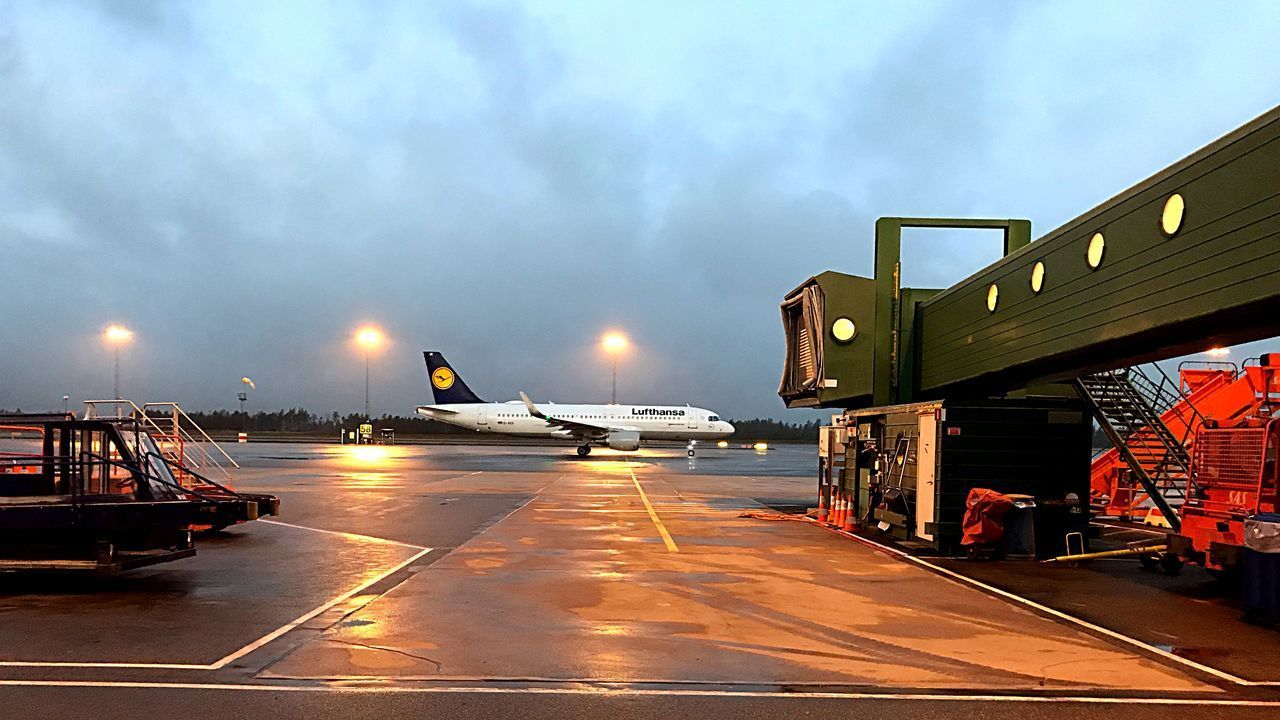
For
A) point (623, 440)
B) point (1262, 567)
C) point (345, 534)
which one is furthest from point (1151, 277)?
point (623, 440)

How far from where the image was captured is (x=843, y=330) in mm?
17047

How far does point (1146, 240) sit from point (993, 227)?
28.1 ft

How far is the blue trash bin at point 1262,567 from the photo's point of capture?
8205 millimetres

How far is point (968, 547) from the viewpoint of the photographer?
41.0 feet

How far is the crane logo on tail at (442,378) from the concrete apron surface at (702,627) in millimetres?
46736

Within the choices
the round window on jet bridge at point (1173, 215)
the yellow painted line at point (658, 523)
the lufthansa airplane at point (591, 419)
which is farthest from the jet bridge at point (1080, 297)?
the lufthansa airplane at point (591, 419)

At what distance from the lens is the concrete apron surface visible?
6469mm

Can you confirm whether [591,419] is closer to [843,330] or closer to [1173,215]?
[843,330]

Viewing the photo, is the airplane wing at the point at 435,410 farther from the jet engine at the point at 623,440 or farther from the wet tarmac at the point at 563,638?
the wet tarmac at the point at 563,638

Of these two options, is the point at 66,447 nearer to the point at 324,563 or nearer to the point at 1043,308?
the point at 324,563

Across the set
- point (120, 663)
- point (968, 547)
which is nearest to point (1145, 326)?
point (968, 547)

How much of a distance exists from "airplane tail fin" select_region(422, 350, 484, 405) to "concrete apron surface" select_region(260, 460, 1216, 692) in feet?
153

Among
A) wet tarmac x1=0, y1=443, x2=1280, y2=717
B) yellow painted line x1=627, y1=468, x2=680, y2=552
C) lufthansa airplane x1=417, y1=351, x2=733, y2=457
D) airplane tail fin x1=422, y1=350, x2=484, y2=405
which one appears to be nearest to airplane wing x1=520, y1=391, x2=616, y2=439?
lufthansa airplane x1=417, y1=351, x2=733, y2=457

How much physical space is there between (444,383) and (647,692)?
5471 cm
